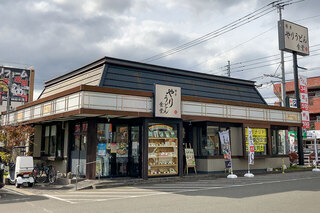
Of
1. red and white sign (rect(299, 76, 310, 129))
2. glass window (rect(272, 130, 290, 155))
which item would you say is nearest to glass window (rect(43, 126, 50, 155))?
glass window (rect(272, 130, 290, 155))

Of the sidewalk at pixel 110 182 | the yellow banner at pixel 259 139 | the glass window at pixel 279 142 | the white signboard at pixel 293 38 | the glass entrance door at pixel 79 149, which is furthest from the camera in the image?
the white signboard at pixel 293 38

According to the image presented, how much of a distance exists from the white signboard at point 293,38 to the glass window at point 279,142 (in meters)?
7.14

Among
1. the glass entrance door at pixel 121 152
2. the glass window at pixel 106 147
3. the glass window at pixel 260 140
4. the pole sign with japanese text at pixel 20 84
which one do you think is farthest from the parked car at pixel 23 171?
the pole sign with japanese text at pixel 20 84

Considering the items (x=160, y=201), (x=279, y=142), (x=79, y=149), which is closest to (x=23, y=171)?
(x=79, y=149)

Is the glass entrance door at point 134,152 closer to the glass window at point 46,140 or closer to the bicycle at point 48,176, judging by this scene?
the bicycle at point 48,176

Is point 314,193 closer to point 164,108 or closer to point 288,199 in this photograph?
point 288,199

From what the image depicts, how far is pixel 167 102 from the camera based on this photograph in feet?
52.3

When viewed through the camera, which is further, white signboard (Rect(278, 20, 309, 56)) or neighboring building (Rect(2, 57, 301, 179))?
white signboard (Rect(278, 20, 309, 56))

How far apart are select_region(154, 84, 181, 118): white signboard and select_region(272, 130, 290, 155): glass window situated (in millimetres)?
9041

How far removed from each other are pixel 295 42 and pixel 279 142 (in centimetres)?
915

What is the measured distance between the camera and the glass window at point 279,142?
2158 centimetres

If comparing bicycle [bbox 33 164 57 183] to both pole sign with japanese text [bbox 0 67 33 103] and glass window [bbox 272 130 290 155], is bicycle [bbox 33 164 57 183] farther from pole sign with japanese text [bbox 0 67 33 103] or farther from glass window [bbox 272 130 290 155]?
pole sign with japanese text [bbox 0 67 33 103]

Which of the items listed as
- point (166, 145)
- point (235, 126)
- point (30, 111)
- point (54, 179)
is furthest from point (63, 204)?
point (235, 126)

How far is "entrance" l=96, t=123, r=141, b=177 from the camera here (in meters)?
15.7
